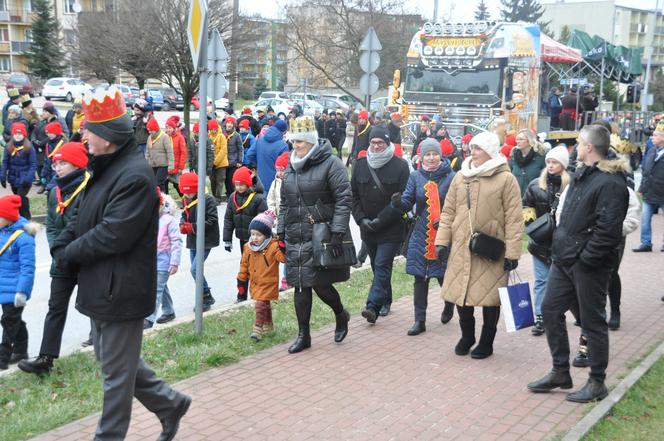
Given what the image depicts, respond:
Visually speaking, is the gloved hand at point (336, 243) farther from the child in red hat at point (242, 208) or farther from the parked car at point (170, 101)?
the parked car at point (170, 101)

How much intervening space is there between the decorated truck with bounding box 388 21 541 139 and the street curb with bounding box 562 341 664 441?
38.7 feet

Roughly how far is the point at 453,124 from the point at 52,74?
47338 millimetres

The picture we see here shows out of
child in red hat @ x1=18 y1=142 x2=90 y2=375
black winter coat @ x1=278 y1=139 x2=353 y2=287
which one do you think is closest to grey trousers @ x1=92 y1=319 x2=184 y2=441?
child in red hat @ x1=18 y1=142 x2=90 y2=375

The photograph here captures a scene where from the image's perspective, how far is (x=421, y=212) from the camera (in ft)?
25.2

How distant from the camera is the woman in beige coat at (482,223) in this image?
6461mm

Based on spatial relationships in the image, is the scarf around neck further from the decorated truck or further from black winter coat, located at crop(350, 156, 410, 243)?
the decorated truck

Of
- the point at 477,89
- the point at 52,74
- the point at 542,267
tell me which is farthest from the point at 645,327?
the point at 52,74

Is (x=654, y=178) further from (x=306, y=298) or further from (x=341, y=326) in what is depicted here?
(x=306, y=298)

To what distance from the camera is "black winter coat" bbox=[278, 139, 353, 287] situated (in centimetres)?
671

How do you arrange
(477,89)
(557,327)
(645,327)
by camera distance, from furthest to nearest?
(477,89) → (645,327) → (557,327)

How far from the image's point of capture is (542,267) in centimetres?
764

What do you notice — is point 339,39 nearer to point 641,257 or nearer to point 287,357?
point 641,257

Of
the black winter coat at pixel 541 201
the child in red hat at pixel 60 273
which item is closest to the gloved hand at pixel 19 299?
the child in red hat at pixel 60 273

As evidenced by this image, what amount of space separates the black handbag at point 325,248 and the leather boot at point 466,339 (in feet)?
3.85
